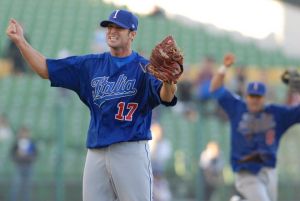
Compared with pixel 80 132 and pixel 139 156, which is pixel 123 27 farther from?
pixel 80 132

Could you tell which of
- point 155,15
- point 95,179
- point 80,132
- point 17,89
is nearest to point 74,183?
point 80,132

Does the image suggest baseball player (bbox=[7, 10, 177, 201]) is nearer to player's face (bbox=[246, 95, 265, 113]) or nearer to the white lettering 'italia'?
the white lettering 'italia'

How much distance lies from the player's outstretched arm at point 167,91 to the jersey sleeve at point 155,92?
0.05 metres

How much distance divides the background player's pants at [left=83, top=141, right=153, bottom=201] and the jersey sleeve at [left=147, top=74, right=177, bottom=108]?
1.21ft

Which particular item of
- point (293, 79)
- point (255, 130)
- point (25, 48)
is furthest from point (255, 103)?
point (25, 48)

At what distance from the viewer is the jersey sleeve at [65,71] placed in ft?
21.2

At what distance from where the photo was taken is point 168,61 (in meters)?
5.90

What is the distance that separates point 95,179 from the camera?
6.29 meters

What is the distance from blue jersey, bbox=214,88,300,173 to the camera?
898 cm

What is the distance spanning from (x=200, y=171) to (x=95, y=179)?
7.19 m

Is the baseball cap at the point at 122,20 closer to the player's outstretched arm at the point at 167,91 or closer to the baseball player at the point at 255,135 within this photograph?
the player's outstretched arm at the point at 167,91

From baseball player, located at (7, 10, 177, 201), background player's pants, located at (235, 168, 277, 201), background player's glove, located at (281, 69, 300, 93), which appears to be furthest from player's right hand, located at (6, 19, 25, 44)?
background player's glove, located at (281, 69, 300, 93)

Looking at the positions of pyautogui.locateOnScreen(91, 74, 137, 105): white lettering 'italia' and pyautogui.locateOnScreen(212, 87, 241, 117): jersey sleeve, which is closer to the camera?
pyautogui.locateOnScreen(91, 74, 137, 105): white lettering 'italia'

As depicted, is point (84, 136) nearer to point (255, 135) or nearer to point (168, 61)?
point (255, 135)
